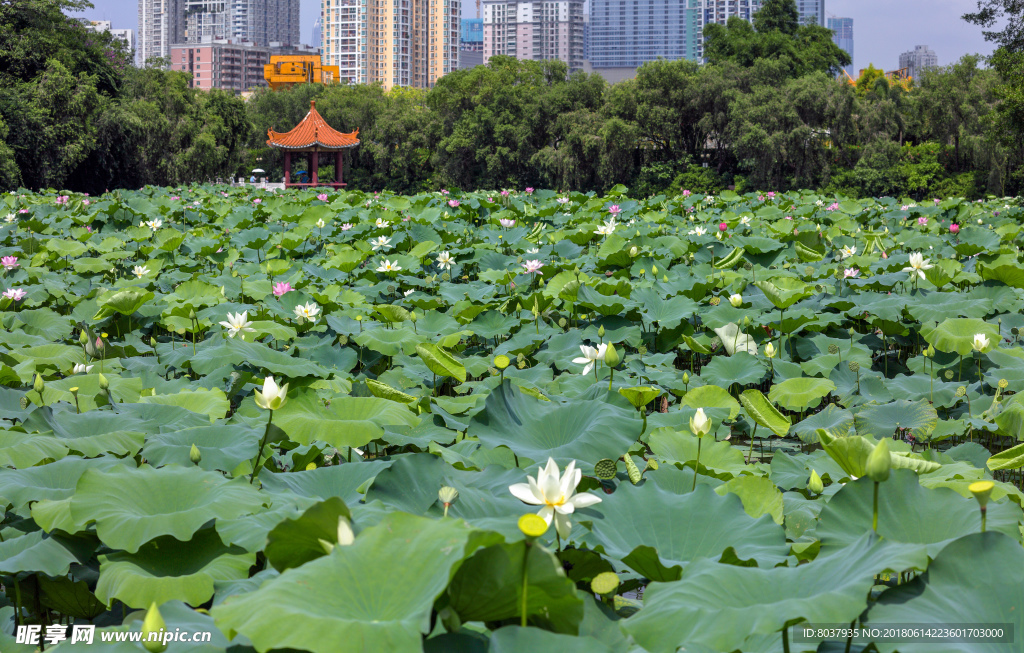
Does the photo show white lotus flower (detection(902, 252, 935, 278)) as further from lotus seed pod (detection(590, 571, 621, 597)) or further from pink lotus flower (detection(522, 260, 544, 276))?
lotus seed pod (detection(590, 571, 621, 597))

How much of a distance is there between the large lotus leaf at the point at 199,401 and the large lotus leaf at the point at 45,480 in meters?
0.54

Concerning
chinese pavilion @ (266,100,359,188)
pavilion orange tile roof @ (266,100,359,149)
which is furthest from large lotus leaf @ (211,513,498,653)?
pavilion orange tile roof @ (266,100,359,149)

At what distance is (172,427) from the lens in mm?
1716

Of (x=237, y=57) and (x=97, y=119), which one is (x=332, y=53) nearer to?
(x=237, y=57)

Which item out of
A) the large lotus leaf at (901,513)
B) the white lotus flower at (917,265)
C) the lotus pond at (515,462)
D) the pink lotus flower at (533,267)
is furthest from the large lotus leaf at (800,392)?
the pink lotus flower at (533,267)

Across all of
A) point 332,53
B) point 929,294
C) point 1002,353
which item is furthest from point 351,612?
point 332,53

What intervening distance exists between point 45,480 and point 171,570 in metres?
0.41

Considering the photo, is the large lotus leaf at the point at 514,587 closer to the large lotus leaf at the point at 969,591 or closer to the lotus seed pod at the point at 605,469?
the large lotus leaf at the point at 969,591

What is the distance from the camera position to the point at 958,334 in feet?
9.18

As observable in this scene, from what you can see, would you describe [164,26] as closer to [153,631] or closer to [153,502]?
[153,502]

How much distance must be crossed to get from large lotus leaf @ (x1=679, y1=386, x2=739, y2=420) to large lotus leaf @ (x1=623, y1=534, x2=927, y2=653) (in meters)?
1.24

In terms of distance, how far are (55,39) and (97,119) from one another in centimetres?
260

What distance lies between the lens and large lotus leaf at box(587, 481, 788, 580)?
1.10m

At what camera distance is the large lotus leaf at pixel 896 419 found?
215 centimetres
